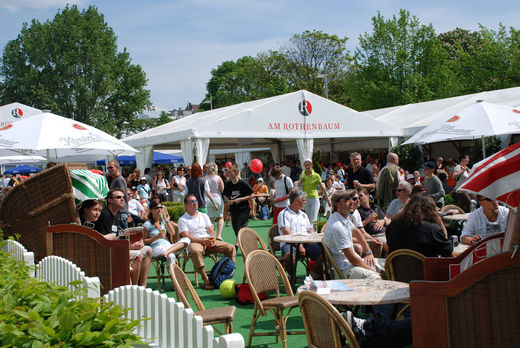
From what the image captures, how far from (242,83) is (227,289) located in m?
55.2

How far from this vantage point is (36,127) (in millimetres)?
8781

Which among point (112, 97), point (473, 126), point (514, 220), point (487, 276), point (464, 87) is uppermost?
point (112, 97)

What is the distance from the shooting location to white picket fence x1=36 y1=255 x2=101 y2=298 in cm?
347

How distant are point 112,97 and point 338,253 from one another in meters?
46.5

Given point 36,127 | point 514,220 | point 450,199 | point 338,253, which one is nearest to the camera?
point 514,220

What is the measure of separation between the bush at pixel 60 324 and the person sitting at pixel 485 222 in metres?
4.49

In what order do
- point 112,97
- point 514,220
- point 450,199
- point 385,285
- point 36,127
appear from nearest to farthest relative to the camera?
point 514,220 → point 385,285 → point 36,127 → point 450,199 → point 112,97

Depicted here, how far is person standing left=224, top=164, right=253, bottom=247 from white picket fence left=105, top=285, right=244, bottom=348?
615 centimetres

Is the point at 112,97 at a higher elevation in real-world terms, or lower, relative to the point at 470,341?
higher

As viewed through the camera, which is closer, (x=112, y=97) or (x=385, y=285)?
(x=385, y=285)

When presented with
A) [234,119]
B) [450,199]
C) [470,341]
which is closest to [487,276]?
[470,341]

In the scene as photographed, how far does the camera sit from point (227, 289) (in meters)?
6.46

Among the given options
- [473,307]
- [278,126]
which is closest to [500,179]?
[473,307]

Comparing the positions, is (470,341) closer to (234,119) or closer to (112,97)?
(234,119)
